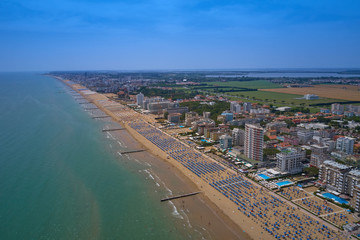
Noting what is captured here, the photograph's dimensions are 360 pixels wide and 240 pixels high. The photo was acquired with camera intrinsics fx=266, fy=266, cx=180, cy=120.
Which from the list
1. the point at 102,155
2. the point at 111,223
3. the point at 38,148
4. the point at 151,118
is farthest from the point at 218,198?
the point at 151,118

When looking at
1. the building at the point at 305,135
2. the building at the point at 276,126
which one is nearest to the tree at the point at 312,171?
the building at the point at 305,135

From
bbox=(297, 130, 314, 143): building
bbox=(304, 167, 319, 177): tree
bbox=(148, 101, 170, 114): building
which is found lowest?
bbox=(304, 167, 319, 177): tree

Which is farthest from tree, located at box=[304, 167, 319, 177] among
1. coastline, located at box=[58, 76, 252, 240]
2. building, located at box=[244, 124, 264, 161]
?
coastline, located at box=[58, 76, 252, 240]

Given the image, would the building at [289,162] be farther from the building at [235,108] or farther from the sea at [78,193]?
the building at [235,108]

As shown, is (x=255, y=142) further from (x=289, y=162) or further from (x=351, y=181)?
(x=351, y=181)

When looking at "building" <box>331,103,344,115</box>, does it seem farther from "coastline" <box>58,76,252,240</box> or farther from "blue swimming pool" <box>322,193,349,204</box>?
"coastline" <box>58,76,252,240</box>

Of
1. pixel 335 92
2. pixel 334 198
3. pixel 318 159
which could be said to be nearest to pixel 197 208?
pixel 334 198
